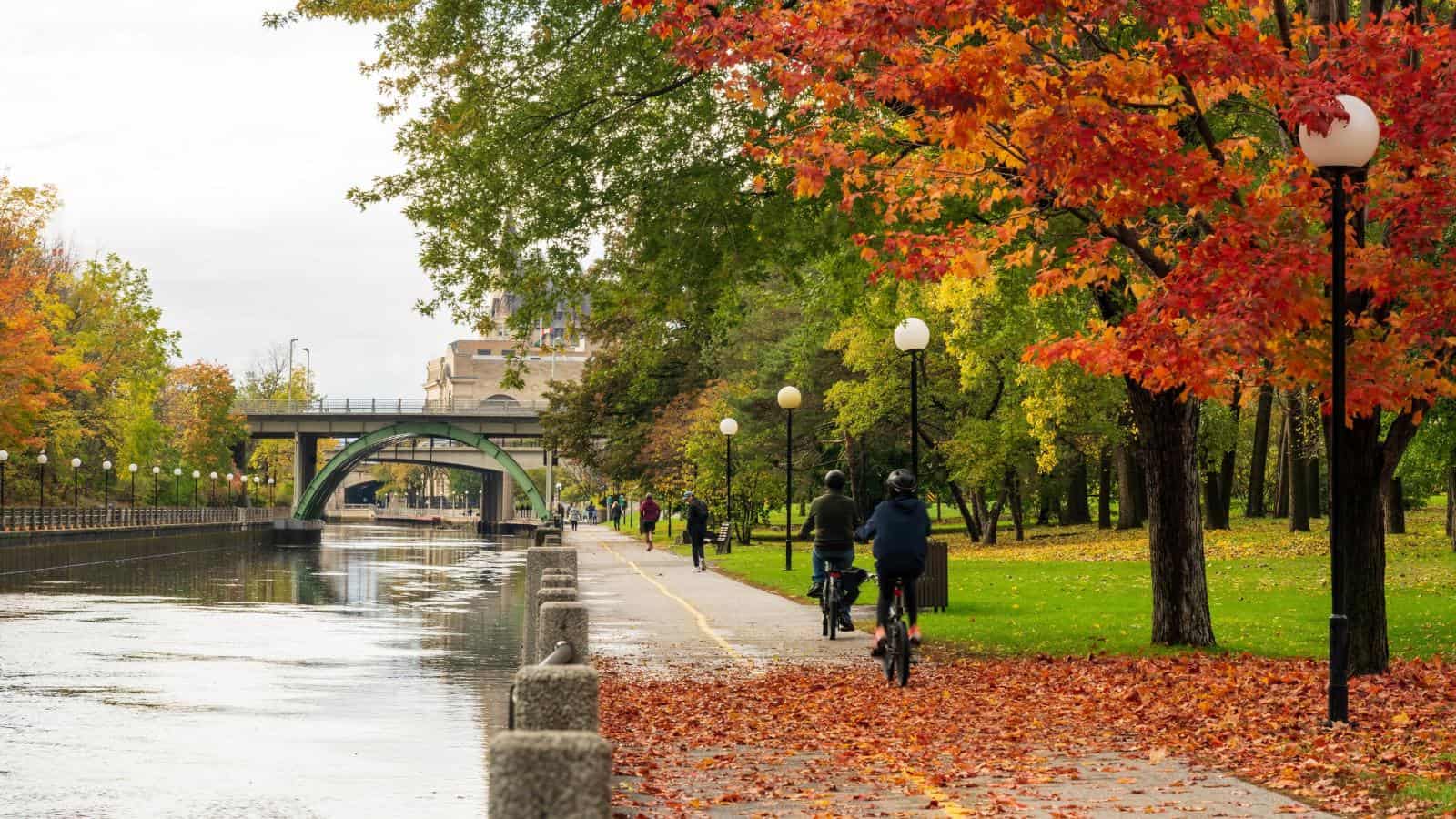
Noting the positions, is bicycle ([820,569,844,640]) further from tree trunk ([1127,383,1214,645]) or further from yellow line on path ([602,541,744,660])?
tree trunk ([1127,383,1214,645])

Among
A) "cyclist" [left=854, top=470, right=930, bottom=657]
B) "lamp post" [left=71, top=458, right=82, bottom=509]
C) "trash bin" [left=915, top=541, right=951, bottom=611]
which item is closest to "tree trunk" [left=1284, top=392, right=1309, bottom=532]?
"trash bin" [left=915, top=541, right=951, bottom=611]

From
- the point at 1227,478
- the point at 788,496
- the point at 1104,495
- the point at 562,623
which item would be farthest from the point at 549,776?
the point at 1104,495

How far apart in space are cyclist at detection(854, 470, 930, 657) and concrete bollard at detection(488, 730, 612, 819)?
10.3 metres

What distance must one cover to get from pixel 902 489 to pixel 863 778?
17.2 ft

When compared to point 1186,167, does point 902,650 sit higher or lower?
lower

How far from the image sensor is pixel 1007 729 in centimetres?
1149

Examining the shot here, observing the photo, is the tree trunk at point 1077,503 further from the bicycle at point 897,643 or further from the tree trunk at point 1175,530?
the bicycle at point 897,643

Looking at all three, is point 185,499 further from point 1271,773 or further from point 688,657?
point 1271,773

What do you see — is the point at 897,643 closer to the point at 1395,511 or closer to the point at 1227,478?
the point at 1395,511

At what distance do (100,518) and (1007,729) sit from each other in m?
55.1

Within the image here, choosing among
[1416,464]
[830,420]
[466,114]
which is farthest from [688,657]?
[830,420]

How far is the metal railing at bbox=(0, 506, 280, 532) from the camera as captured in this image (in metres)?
51.1

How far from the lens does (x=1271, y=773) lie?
31.0 ft

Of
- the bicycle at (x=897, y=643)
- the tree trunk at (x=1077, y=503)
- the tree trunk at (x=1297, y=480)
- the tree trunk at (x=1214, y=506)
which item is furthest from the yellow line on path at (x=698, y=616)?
the tree trunk at (x=1077, y=503)
